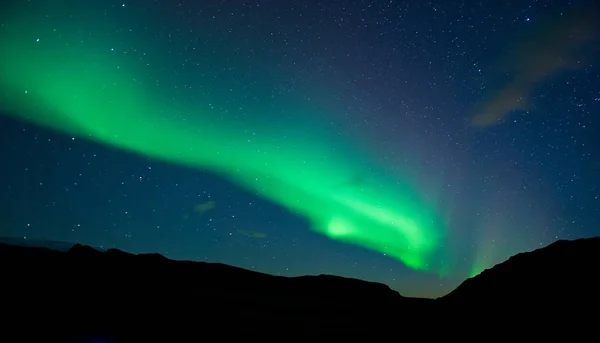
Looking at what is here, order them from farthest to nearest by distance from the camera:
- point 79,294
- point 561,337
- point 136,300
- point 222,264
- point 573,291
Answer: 1. point 222,264
2. point 573,291
3. point 136,300
4. point 79,294
5. point 561,337

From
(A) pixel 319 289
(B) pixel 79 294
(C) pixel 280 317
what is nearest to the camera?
(B) pixel 79 294

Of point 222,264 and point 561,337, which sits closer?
point 561,337

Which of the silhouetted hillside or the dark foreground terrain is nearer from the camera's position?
the dark foreground terrain

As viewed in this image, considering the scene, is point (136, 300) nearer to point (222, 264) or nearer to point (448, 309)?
point (448, 309)

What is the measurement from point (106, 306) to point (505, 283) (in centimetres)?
2072

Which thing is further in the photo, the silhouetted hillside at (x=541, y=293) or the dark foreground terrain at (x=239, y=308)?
the silhouetted hillside at (x=541, y=293)

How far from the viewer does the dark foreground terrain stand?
805 cm

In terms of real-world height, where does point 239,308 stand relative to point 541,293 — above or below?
below

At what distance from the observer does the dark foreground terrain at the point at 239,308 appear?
805cm

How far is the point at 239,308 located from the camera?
1305 cm

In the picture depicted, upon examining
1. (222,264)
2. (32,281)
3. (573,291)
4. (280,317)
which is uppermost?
(573,291)

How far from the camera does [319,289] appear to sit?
2352 cm

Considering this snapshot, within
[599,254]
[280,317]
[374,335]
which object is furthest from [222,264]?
[599,254]

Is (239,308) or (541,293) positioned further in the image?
(541,293)
